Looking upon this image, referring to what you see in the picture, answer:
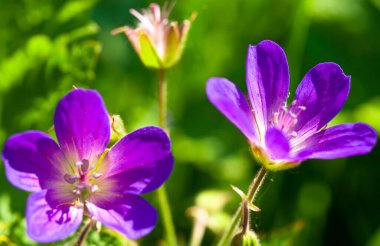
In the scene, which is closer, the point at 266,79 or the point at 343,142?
the point at 343,142

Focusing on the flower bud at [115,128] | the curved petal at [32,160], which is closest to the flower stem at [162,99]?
the flower bud at [115,128]

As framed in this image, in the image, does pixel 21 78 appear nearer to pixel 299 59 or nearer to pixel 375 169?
pixel 299 59

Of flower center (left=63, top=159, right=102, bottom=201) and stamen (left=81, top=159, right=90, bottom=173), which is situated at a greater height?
stamen (left=81, top=159, right=90, bottom=173)

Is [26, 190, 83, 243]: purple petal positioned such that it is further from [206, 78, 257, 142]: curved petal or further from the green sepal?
the green sepal

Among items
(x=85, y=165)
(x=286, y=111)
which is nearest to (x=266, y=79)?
(x=286, y=111)

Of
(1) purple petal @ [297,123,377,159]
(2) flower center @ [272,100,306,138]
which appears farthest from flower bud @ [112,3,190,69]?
(1) purple petal @ [297,123,377,159]

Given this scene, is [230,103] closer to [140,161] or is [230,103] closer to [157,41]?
[140,161]
